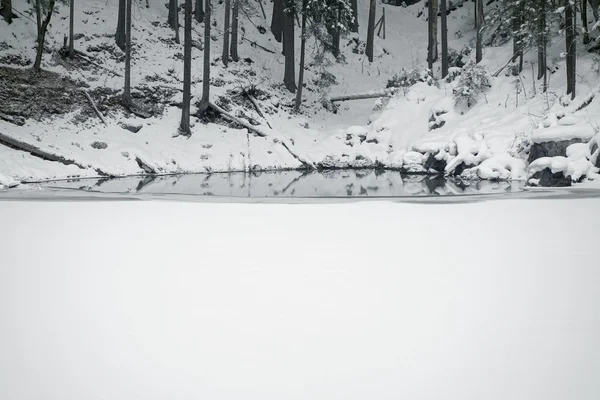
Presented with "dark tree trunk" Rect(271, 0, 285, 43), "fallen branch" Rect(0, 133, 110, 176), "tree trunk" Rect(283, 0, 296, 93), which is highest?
"dark tree trunk" Rect(271, 0, 285, 43)

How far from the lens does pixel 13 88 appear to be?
55.6 ft

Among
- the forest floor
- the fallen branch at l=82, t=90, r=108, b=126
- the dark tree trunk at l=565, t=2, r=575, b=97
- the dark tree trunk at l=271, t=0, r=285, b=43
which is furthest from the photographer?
the dark tree trunk at l=271, t=0, r=285, b=43

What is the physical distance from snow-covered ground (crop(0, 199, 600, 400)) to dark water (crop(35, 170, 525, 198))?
5.72 meters

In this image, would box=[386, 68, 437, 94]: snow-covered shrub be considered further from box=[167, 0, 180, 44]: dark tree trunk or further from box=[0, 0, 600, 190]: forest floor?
box=[167, 0, 180, 44]: dark tree trunk

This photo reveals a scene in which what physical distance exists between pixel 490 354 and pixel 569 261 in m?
2.07

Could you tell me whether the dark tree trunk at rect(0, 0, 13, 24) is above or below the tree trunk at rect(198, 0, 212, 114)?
above

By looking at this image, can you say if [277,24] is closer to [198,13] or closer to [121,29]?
[198,13]

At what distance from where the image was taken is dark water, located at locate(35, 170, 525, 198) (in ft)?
35.9

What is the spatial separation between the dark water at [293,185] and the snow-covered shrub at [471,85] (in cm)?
571

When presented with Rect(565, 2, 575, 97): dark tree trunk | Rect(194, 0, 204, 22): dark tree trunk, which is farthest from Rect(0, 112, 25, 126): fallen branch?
Rect(565, 2, 575, 97): dark tree trunk

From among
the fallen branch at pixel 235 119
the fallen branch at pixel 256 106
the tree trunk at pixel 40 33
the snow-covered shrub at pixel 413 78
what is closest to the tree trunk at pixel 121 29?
the tree trunk at pixel 40 33

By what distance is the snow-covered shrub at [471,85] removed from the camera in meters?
19.5

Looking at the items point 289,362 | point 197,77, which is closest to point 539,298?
point 289,362

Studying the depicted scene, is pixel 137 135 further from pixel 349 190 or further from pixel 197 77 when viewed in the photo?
pixel 349 190
